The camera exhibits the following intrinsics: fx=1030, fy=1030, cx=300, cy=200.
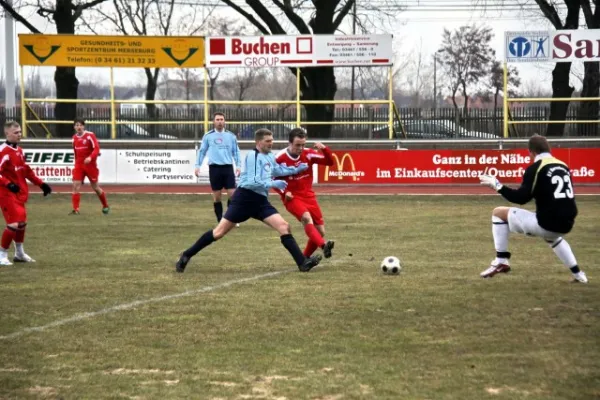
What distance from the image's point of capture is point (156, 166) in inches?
1170

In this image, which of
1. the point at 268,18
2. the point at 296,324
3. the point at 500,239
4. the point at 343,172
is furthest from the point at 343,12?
the point at 296,324

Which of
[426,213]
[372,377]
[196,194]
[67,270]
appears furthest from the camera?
[196,194]

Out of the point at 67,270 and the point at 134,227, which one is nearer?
the point at 67,270

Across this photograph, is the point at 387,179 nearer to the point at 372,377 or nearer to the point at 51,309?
the point at 51,309

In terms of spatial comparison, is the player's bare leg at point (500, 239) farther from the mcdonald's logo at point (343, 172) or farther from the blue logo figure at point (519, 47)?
the blue logo figure at point (519, 47)

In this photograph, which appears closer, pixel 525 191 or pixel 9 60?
pixel 525 191

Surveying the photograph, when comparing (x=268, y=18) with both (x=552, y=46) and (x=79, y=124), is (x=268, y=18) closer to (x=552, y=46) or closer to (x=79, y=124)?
(x=552, y=46)

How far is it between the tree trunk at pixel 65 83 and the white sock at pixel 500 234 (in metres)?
24.7

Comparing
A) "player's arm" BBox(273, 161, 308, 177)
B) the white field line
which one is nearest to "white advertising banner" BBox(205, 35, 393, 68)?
"player's arm" BBox(273, 161, 308, 177)

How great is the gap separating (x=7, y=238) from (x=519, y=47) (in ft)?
64.1

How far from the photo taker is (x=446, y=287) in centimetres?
1090

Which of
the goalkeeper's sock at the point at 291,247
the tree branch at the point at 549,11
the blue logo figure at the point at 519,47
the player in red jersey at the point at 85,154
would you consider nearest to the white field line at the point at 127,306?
A: the goalkeeper's sock at the point at 291,247

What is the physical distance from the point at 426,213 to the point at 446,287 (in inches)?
437

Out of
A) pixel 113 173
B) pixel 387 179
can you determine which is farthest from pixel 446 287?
pixel 113 173
